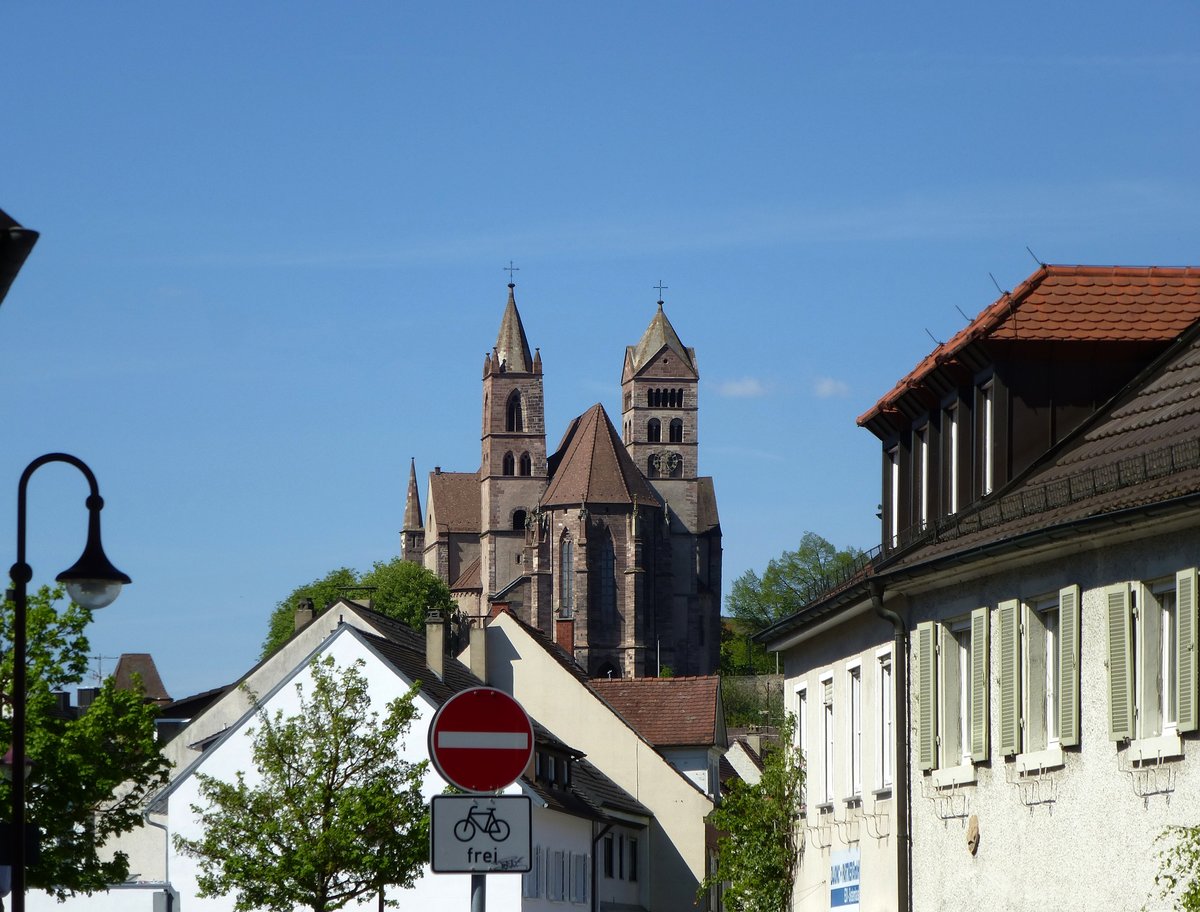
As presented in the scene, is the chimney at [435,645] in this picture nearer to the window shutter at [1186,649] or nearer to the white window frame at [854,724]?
the white window frame at [854,724]

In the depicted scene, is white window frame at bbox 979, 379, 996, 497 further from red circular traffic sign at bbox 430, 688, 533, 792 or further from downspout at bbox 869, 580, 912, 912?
red circular traffic sign at bbox 430, 688, 533, 792

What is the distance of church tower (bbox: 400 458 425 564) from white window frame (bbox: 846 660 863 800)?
552 ft

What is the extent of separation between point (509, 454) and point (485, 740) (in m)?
152

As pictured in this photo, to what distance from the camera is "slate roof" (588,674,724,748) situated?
6034cm

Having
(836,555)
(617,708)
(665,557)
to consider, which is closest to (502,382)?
(665,557)

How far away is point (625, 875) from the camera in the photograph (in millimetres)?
54688

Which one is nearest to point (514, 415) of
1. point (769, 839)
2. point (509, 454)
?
point (509, 454)

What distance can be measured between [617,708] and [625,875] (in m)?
8.22

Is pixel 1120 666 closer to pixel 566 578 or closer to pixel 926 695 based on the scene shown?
pixel 926 695

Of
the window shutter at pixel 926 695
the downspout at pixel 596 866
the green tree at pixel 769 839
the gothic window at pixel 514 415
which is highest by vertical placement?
the gothic window at pixel 514 415

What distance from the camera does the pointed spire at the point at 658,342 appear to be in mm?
171250

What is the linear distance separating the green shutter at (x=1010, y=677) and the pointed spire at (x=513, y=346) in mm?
147226

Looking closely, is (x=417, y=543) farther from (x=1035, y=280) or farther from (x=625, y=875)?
(x=1035, y=280)

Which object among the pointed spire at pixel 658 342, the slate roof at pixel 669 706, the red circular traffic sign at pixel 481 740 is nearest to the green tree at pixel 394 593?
the pointed spire at pixel 658 342
